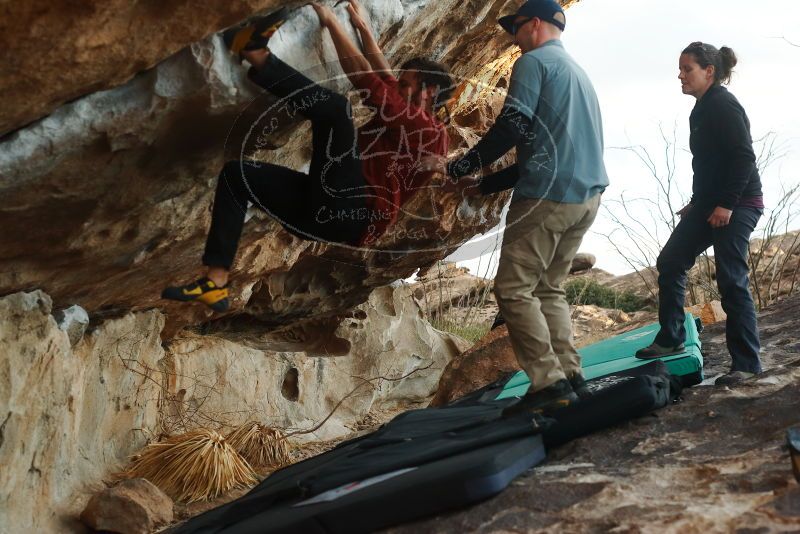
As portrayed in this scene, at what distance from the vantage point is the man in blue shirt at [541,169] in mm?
4000

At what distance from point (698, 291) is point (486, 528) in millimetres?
9657

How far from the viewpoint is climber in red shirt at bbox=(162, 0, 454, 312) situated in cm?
380

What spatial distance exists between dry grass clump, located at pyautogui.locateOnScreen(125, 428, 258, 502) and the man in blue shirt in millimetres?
2544

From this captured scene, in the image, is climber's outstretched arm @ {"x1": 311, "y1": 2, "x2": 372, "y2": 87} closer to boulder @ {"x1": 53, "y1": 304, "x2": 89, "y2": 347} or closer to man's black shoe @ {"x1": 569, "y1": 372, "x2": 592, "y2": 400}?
man's black shoe @ {"x1": 569, "y1": 372, "x2": 592, "y2": 400}

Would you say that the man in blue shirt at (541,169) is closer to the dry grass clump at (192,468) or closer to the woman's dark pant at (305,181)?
the woman's dark pant at (305,181)

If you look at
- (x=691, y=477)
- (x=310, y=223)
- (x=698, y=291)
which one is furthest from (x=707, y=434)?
(x=698, y=291)

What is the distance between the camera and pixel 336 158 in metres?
3.88

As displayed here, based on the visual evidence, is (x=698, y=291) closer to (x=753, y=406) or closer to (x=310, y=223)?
(x=753, y=406)

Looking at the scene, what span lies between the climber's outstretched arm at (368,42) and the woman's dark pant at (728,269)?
2058mm

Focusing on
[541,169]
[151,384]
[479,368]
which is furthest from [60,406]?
[479,368]

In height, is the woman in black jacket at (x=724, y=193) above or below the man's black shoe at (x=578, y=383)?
above

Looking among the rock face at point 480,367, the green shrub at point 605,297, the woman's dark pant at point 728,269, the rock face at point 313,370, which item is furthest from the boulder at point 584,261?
the woman's dark pant at point 728,269

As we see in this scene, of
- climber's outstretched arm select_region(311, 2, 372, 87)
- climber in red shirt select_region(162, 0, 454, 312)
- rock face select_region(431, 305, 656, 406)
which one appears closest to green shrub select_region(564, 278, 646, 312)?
rock face select_region(431, 305, 656, 406)

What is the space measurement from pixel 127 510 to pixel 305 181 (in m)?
2.28
